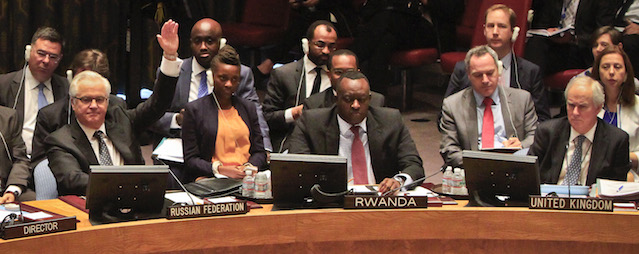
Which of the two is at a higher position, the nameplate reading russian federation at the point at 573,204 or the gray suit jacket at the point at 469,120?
the gray suit jacket at the point at 469,120

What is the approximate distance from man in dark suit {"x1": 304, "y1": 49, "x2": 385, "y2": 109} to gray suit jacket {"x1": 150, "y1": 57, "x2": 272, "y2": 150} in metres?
0.28

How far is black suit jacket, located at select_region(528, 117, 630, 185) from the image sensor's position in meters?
3.75

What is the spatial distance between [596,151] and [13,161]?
245 centimetres

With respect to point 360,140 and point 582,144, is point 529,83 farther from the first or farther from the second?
point 360,140

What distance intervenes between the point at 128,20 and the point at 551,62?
286 cm

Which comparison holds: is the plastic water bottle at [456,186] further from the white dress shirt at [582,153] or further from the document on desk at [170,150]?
the document on desk at [170,150]

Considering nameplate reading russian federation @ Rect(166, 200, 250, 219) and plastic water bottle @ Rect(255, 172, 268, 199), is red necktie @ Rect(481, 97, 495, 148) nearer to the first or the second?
plastic water bottle @ Rect(255, 172, 268, 199)

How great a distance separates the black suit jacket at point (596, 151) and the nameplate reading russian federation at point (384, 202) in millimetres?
782

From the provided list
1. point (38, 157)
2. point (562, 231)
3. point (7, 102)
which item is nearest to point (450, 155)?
point (562, 231)

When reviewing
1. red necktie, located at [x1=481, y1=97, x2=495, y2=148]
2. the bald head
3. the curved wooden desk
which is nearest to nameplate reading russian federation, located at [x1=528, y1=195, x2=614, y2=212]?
the curved wooden desk

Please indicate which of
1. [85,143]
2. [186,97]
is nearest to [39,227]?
[85,143]

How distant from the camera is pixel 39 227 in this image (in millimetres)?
2812

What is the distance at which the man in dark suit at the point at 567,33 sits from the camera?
593cm

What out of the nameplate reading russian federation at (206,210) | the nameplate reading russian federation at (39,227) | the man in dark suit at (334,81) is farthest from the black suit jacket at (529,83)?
the nameplate reading russian federation at (39,227)
